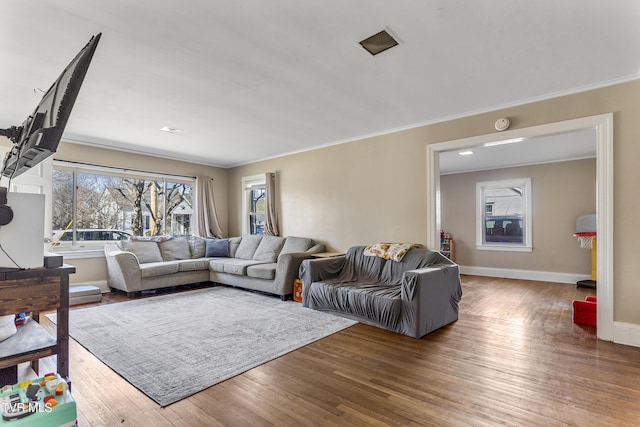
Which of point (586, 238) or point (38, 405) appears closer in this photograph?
point (38, 405)

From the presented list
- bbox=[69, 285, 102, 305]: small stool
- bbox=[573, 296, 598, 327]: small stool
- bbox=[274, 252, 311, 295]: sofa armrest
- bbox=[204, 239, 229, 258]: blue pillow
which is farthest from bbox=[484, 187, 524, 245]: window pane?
bbox=[69, 285, 102, 305]: small stool

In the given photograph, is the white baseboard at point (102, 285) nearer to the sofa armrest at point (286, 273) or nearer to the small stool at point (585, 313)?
the sofa armrest at point (286, 273)

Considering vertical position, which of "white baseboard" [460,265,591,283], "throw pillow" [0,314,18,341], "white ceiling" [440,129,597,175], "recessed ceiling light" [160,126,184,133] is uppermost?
"recessed ceiling light" [160,126,184,133]

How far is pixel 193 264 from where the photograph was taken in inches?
219

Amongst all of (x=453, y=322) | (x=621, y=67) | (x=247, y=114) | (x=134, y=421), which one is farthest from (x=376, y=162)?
(x=134, y=421)

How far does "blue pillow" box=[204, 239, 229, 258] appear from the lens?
623 centimetres

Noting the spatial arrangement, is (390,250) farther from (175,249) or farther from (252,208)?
(175,249)

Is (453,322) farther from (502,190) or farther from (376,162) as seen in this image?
(502,190)

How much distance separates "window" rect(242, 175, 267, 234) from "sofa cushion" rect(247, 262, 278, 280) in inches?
71.6

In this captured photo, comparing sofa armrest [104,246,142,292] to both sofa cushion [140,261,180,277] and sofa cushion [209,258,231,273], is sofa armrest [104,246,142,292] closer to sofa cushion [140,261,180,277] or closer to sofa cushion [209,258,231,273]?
sofa cushion [140,261,180,277]

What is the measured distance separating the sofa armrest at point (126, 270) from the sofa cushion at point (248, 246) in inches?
67.1

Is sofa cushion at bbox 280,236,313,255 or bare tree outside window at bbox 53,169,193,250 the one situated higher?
bare tree outside window at bbox 53,169,193,250

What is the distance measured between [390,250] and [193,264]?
3359mm

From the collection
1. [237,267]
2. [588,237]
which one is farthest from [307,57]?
[588,237]
